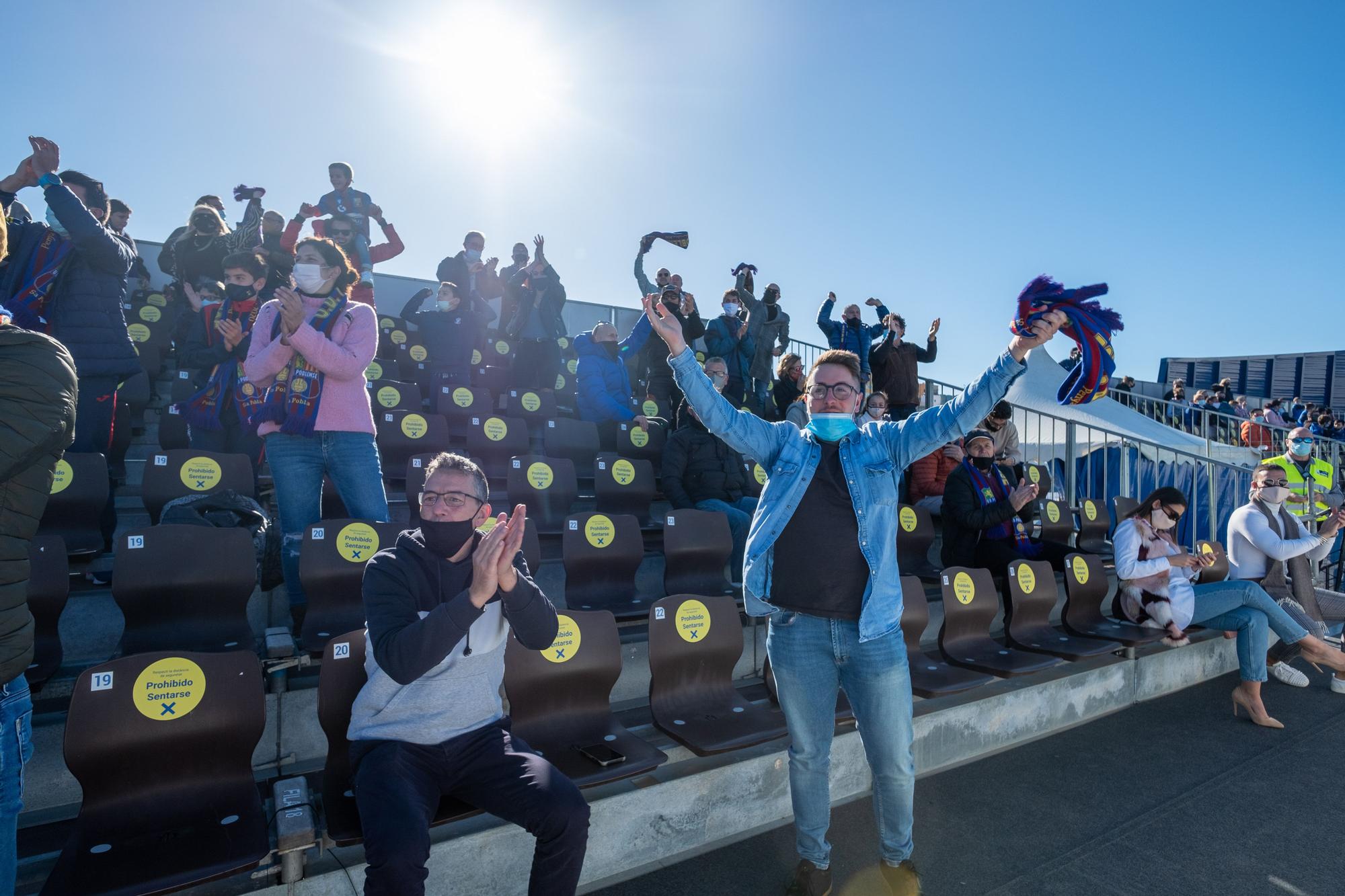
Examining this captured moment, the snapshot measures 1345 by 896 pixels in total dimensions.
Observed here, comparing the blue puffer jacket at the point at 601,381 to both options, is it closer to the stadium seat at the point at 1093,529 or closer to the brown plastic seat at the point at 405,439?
the brown plastic seat at the point at 405,439

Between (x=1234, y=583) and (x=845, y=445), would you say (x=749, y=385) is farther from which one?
(x=845, y=445)

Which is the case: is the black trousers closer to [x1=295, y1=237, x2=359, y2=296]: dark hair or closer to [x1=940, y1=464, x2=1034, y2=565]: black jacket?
[x1=295, y1=237, x2=359, y2=296]: dark hair

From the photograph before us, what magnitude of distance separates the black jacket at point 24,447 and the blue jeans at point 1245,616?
18.9ft

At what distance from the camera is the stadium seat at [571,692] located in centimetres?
268

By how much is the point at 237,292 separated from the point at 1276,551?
22.9ft

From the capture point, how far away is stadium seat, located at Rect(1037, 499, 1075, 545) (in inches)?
250

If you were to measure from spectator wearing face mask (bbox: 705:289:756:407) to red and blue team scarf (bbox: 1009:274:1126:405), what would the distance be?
5.51m

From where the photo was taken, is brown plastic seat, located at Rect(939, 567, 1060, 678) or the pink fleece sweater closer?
the pink fleece sweater

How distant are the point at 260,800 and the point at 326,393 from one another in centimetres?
169

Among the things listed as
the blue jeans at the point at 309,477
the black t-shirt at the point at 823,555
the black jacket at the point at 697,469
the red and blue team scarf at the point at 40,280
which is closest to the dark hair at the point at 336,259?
the blue jeans at the point at 309,477

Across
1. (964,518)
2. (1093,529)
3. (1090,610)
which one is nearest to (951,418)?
(964,518)

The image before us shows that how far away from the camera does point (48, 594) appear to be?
8.82ft

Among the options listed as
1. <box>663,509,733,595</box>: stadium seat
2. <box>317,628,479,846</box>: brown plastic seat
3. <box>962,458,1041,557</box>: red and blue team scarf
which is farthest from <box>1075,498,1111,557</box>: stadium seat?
<box>317,628,479,846</box>: brown plastic seat

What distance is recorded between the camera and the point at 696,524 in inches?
176
